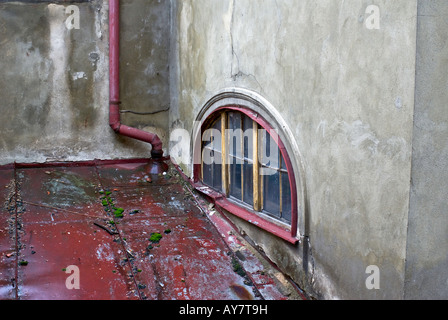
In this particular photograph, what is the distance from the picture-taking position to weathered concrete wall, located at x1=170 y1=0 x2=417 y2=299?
2.82 m

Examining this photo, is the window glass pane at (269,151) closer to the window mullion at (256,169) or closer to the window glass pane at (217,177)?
the window mullion at (256,169)

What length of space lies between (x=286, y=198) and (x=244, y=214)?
68 centimetres

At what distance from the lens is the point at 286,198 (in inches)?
165

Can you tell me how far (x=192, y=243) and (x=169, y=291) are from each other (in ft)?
2.65

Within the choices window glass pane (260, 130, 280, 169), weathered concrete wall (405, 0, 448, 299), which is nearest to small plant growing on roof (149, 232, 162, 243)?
window glass pane (260, 130, 280, 169)

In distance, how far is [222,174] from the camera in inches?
210

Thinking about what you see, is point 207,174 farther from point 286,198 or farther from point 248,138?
point 286,198

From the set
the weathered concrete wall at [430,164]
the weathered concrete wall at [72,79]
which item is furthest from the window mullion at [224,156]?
the weathered concrete wall at [430,164]

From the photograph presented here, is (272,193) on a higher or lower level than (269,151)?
lower

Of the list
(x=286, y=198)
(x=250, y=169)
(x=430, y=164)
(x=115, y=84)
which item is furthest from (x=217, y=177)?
(x=430, y=164)

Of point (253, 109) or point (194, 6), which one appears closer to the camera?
point (253, 109)
